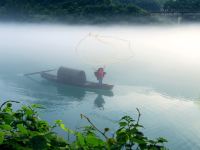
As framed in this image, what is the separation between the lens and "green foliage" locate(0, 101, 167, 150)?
2195mm

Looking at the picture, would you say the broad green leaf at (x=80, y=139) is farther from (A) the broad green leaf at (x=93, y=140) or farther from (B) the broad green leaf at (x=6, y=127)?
(B) the broad green leaf at (x=6, y=127)

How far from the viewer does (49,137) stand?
228cm

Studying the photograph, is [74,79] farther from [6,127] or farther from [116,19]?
[116,19]

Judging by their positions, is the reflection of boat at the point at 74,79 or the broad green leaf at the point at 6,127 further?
the reflection of boat at the point at 74,79

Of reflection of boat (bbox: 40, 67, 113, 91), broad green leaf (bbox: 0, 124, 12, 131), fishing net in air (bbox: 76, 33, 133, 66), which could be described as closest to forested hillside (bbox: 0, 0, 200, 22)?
fishing net in air (bbox: 76, 33, 133, 66)

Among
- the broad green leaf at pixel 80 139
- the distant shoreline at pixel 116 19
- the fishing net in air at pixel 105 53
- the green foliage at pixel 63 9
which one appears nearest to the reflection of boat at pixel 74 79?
the fishing net in air at pixel 105 53

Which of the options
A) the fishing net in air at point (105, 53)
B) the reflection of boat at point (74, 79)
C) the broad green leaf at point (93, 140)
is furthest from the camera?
the fishing net in air at point (105, 53)

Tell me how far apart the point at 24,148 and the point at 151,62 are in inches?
1472

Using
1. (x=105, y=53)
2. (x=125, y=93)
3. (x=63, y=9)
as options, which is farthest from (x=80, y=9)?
(x=125, y=93)

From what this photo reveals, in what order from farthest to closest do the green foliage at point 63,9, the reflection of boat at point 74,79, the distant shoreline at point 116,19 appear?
the green foliage at point 63,9 → the distant shoreline at point 116,19 → the reflection of boat at point 74,79

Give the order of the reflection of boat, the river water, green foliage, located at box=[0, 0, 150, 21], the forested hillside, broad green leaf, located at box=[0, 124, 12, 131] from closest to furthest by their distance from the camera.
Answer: broad green leaf, located at box=[0, 124, 12, 131], the river water, the reflection of boat, the forested hillside, green foliage, located at box=[0, 0, 150, 21]

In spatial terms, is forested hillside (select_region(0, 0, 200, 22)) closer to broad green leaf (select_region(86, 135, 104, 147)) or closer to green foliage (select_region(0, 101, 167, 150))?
green foliage (select_region(0, 101, 167, 150))

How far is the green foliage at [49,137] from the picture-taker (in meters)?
2.20

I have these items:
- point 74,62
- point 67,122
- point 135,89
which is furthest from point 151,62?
point 67,122
